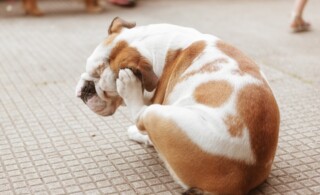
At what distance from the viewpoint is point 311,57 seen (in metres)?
4.63

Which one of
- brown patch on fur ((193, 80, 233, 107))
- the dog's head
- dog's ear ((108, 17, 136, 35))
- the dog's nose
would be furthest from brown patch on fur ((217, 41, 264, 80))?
the dog's nose

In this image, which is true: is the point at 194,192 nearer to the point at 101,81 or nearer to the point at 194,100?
the point at 194,100

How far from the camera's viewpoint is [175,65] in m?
2.42

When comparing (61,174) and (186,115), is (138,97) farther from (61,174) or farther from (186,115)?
(61,174)

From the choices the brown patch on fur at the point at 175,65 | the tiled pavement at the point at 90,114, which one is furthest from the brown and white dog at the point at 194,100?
the tiled pavement at the point at 90,114

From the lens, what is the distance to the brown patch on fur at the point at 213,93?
7.33ft

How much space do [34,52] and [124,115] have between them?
1.81 meters

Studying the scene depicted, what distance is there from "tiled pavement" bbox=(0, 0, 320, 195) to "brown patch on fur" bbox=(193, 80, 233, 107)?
446 mm

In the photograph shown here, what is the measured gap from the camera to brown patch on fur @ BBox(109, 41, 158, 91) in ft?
7.83

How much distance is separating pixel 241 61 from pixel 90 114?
128 centimetres

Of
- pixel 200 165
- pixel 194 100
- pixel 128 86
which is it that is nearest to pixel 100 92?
pixel 128 86

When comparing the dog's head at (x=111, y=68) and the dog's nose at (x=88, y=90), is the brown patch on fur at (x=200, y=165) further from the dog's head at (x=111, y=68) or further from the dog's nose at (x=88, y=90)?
the dog's nose at (x=88, y=90)

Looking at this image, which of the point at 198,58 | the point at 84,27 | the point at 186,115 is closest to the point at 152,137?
the point at 186,115

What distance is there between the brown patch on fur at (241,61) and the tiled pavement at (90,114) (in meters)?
0.52
